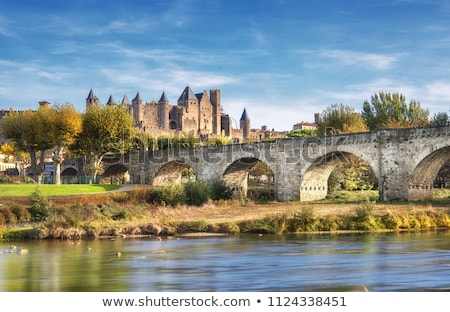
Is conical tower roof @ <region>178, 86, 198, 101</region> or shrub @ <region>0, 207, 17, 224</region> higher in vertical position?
conical tower roof @ <region>178, 86, 198, 101</region>

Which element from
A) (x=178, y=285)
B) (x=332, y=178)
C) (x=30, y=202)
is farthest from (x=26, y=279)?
(x=332, y=178)

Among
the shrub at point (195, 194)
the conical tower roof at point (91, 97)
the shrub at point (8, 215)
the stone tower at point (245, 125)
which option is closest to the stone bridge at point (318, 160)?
the shrub at point (195, 194)

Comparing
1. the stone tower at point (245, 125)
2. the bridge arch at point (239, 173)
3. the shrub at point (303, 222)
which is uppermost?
the stone tower at point (245, 125)

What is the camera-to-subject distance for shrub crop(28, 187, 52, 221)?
31.4 meters

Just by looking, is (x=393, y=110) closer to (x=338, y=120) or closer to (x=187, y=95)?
(x=338, y=120)

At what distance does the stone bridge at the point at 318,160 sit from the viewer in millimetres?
39000

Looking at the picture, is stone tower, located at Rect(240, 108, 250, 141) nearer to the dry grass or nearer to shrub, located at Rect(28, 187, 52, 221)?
the dry grass

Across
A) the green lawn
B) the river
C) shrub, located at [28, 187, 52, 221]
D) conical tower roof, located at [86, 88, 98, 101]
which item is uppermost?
conical tower roof, located at [86, 88, 98, 101]

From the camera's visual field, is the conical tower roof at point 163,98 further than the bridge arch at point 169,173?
Yes

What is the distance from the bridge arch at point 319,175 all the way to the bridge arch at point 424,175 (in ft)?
17.7

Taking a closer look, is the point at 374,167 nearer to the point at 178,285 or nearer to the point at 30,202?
the point at 30,202

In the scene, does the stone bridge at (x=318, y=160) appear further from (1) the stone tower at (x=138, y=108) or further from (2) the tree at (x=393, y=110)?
(1) the stone tower at (x=138, y=108)

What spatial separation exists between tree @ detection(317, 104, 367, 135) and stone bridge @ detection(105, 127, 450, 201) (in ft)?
33.3

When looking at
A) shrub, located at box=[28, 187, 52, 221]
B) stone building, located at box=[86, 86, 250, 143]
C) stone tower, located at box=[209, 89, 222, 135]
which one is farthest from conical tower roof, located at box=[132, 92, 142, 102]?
shrub, located at box=[28, 187, 52, 221]
